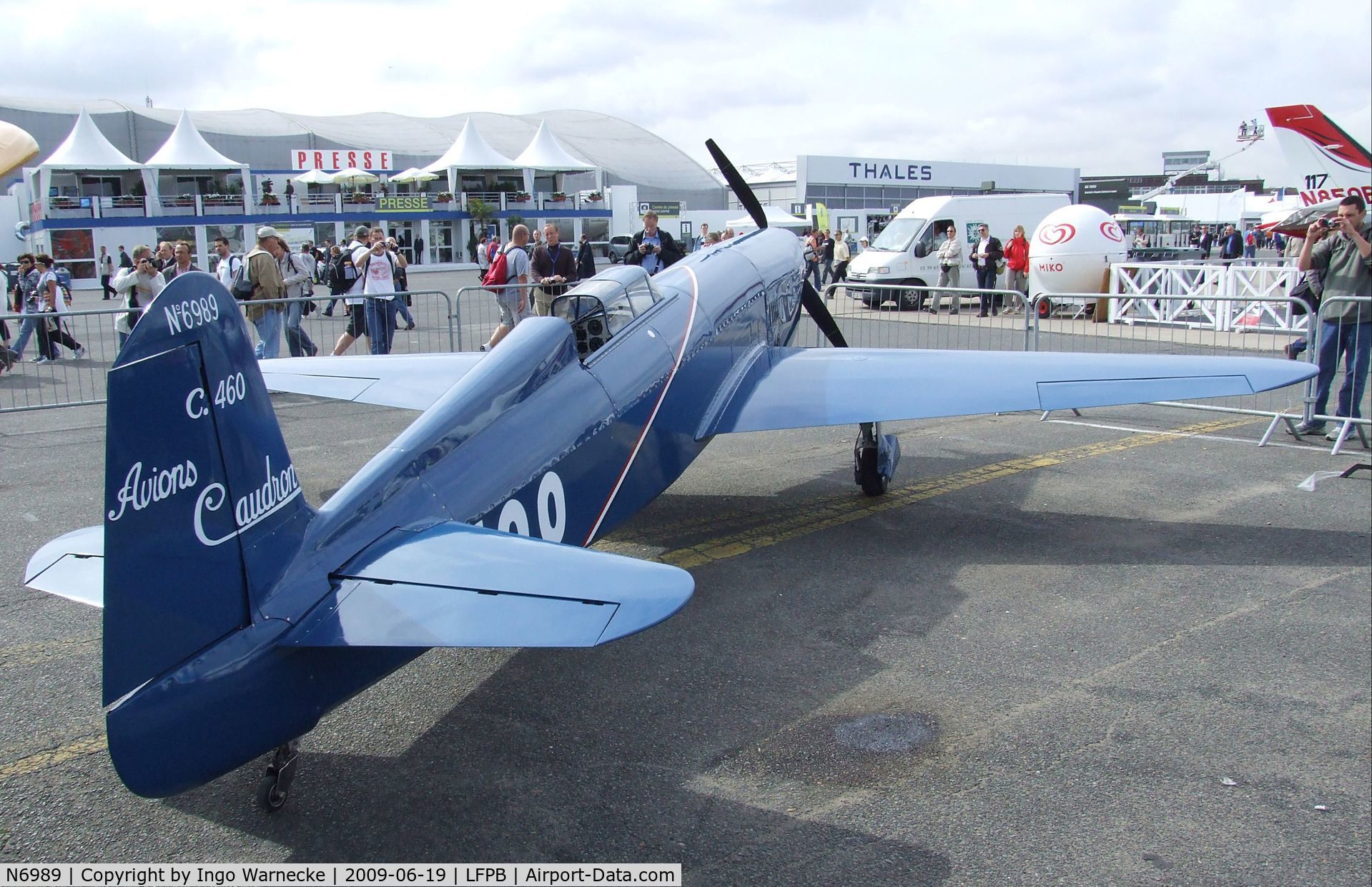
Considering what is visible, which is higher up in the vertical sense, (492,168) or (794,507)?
(492,168)

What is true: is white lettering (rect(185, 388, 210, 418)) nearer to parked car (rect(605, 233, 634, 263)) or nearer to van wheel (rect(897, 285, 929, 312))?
van wheel (rect(897, 285, 929, 312))

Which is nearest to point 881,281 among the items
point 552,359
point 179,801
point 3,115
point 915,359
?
point 915,359

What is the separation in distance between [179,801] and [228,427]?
159cm

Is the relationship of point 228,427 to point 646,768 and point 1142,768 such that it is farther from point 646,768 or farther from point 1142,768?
point 1142,768

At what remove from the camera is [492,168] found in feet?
193

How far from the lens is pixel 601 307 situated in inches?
A: 233

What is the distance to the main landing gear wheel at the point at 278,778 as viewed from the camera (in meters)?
3.60

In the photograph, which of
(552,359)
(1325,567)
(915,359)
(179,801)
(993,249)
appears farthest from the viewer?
(993,249)

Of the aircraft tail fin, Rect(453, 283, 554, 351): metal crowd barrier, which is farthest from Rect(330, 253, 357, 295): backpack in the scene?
the aircraft tail fin

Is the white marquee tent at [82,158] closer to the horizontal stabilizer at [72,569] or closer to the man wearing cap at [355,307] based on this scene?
the man wearing cap at [355,307]

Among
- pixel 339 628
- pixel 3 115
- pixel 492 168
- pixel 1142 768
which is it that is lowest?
pixel 1142 768

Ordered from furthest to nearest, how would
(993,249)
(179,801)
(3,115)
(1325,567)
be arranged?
1. (3,115)
2. (993,249)
3. (1325,567)
4. (179,801)

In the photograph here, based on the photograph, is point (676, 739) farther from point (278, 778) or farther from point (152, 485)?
point (152, 485)

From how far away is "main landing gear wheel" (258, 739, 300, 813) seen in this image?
3.60 meters
